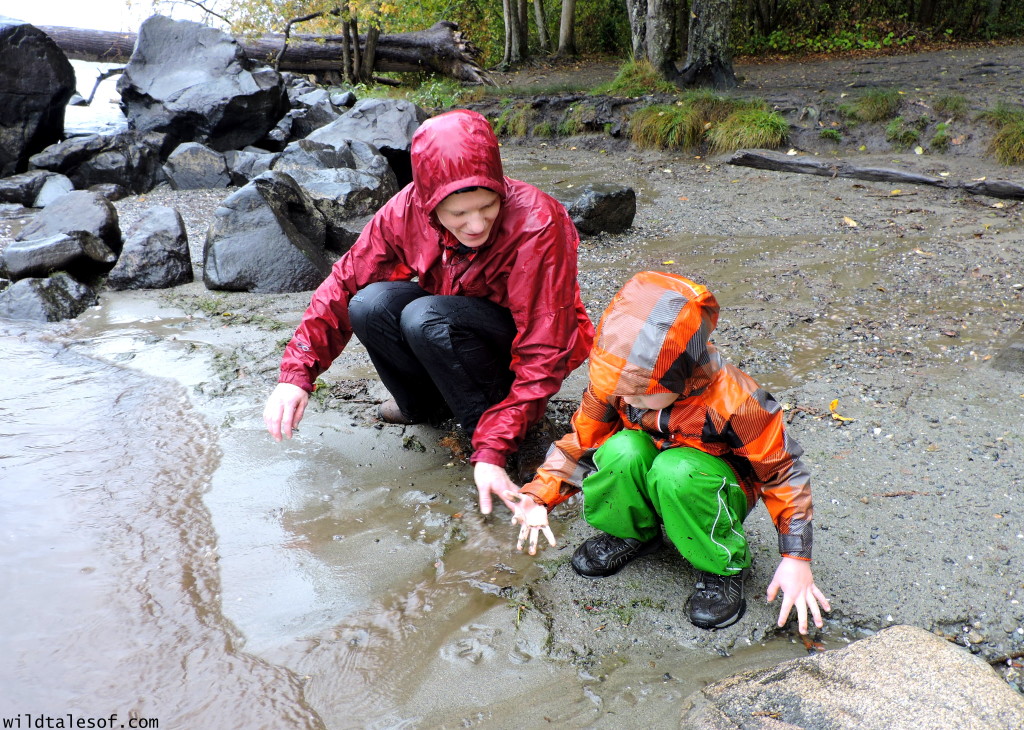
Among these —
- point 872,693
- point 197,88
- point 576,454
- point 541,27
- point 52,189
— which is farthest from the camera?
point 541,27

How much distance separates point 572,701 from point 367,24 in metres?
14.6

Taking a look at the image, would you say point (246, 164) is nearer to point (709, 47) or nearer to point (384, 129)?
point (384, 129)

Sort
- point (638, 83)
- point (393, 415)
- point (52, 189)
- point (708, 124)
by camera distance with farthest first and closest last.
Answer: point (638, 83), point (708, 124), point (52, 189), point (393, 415)

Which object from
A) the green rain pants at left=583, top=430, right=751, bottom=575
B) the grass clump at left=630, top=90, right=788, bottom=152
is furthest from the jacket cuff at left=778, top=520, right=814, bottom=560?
the grass clump at left=630, top=90, right=788, bottom=152

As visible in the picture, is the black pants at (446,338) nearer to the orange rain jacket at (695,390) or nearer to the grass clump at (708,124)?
the orange rain jacket at (695,390)

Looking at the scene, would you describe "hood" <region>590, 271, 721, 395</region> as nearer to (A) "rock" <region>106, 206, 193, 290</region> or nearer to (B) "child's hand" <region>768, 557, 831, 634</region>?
(B) "child's hand" <region>768, 557, 831, 634</region>

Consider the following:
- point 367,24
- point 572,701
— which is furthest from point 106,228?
point 367,24

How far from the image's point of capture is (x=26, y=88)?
29.1ft

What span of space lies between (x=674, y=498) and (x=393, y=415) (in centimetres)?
149

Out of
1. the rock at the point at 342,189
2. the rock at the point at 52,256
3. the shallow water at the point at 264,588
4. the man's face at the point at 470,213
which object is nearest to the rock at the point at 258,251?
Answer: the rock at the point at 342,189

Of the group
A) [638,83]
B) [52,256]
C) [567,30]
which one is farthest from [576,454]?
[567,30]

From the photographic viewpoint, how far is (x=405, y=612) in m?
2.16

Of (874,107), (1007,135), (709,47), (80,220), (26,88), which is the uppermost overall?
(709,47)

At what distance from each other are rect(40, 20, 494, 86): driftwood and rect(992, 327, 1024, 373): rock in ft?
40.6
